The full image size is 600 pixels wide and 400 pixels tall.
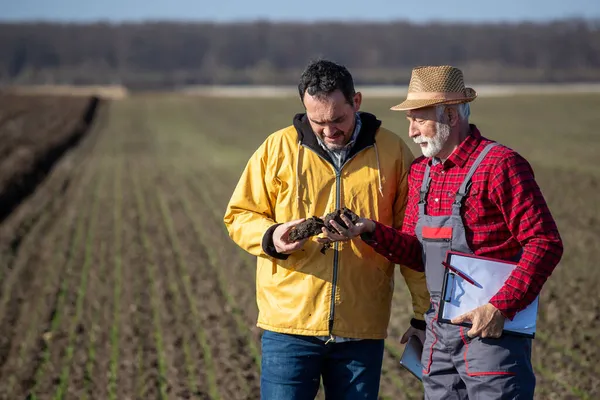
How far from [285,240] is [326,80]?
641mm

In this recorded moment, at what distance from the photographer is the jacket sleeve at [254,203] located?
3.56 meters

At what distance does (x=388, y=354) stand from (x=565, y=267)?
11.5ft

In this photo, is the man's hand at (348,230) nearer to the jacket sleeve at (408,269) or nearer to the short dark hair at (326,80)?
the jacket sleeve at (408,269)

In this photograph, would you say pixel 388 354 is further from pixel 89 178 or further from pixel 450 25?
pixel 450 25

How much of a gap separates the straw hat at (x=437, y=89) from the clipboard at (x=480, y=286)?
581 millimetres

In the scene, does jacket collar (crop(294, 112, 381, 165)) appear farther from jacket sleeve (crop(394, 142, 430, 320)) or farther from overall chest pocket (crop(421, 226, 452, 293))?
overall chest pocket (crop(421, 226, 452, 293))

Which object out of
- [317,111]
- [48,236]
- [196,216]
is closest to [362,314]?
[317,111]

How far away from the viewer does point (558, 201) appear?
13906 mm

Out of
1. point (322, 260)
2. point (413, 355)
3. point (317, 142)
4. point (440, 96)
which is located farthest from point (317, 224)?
point (413, 355)

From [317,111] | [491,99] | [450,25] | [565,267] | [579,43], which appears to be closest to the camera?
[317,111]

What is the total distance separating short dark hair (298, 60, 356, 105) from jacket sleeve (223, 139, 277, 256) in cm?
32

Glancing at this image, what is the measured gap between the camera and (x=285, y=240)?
11.1 feet

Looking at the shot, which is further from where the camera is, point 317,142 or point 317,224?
point 317,142

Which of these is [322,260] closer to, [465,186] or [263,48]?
[465,186]
